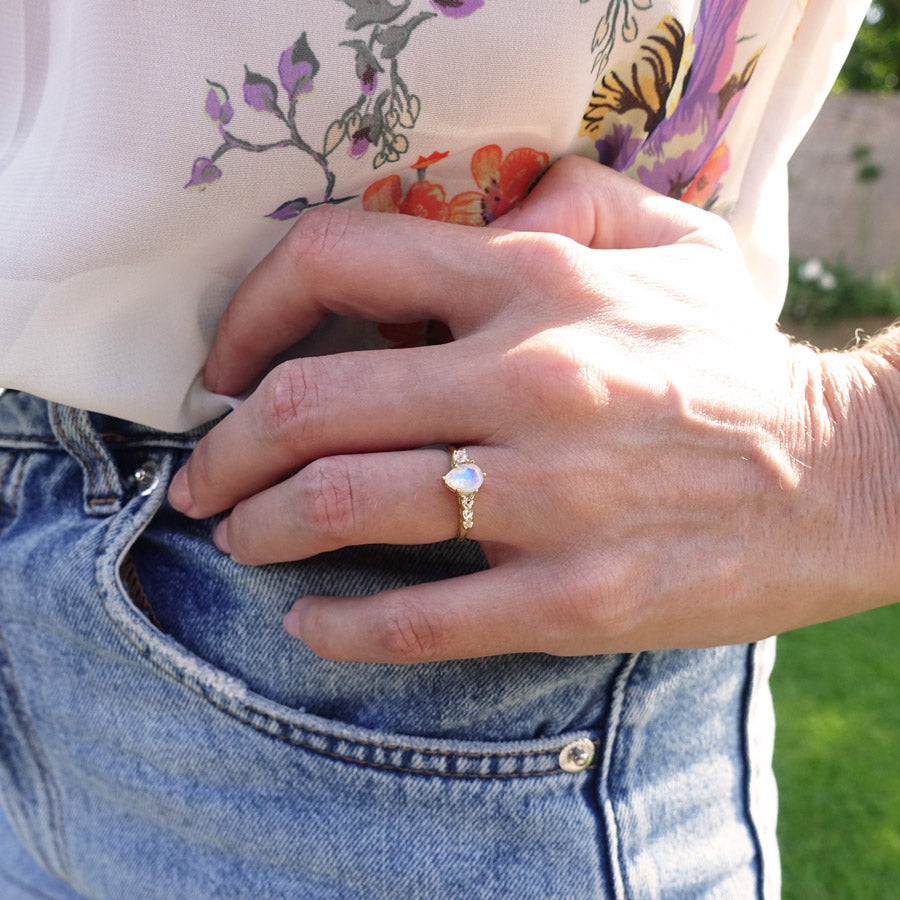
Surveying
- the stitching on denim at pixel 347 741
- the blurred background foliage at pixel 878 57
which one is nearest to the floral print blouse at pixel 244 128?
the stitching on denim at pixel 347 741

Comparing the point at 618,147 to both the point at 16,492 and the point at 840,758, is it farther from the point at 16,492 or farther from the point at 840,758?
the point at 840,758

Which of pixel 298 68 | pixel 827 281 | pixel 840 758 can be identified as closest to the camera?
pixel 298 68

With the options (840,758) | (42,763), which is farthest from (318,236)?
(840,758)

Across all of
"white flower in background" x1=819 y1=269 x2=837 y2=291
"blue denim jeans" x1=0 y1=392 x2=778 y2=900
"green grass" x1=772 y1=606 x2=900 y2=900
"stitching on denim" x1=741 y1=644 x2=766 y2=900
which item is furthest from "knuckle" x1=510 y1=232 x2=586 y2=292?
"white flower in background" x1=819 y1=269 x2=837 y2=291

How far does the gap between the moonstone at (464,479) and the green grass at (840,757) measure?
2.47 m

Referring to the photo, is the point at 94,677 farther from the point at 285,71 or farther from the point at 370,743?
the point at 285,71

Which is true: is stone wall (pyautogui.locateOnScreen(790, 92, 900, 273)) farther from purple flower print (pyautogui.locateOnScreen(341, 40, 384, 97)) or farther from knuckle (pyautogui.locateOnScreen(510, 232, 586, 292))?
purple flower print (pyautogui.locateOnScreen(341, 40, 384, 97))

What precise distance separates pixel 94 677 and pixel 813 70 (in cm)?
94

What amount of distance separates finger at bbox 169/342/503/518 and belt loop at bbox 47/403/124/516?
0.17 m

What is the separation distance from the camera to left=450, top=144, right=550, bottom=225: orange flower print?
68 cm

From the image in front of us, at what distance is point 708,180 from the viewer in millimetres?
818

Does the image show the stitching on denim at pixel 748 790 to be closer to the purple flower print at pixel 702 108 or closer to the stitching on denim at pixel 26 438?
the purple flower print at pixel 702 108

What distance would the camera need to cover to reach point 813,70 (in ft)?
2.75

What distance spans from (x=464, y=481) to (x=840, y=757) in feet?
9.17
